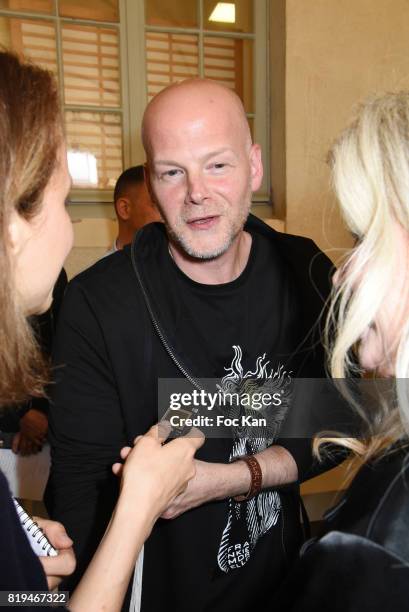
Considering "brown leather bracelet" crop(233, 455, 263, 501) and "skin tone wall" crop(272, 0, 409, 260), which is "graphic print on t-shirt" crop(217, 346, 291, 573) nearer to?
"brown leather bracelet" crop(233, 455, 263, 501)

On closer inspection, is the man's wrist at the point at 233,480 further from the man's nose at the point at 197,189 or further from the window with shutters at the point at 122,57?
the window with shutters at the point at 122,57

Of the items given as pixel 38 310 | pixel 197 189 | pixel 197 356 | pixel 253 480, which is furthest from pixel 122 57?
pixel 253 480

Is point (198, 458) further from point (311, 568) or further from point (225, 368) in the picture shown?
point (311, 568)

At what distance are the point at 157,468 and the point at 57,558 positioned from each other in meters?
0.22

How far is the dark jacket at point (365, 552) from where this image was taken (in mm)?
565

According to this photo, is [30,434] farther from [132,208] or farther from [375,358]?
[375,358]

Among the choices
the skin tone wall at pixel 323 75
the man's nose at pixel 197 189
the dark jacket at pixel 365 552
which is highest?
the skin tone wall at pixel 323 75

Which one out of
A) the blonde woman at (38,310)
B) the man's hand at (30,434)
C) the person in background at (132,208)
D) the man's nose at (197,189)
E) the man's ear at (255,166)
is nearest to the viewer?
the blonde woman at (38,310)

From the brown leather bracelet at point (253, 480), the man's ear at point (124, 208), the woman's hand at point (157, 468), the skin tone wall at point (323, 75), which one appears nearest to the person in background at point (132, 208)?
the man's ear at point (124, 208)

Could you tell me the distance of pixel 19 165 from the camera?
0.72 m

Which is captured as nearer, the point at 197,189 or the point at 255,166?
the point at 197,189

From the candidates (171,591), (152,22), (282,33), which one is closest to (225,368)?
(171,591)

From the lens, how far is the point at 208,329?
1333 mm

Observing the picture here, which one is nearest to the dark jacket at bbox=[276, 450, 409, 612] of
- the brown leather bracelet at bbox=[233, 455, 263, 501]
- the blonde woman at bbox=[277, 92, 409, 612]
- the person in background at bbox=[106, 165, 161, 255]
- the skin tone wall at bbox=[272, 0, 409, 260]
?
the blonde woman at bbox=[277, 92, 409, 612]
